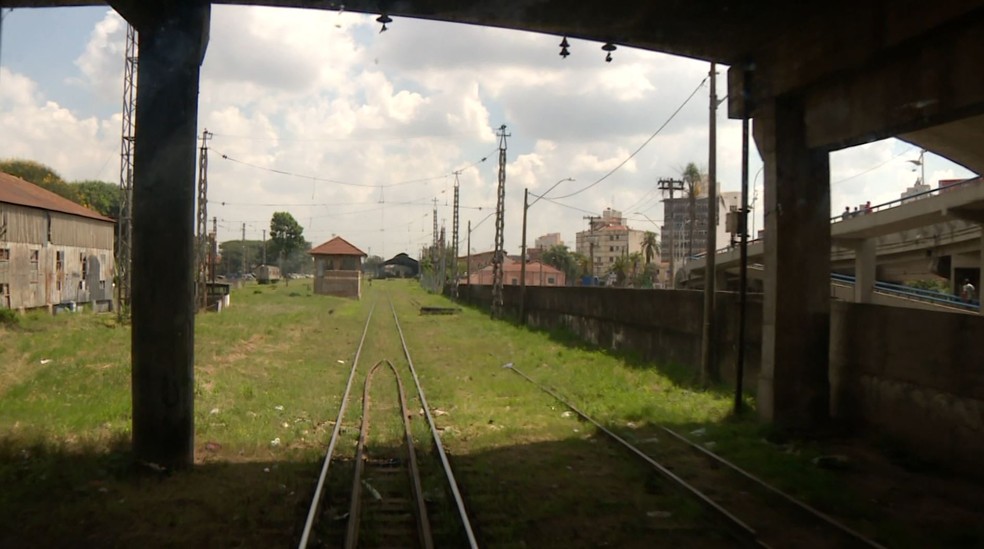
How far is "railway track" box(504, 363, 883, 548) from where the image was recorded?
6651mm

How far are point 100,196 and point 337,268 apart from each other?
23134mm

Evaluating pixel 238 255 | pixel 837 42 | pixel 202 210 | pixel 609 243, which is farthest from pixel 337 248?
pixel 238 255

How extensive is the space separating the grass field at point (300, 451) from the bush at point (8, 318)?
5988mm

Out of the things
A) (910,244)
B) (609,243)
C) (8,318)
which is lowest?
(8,318)

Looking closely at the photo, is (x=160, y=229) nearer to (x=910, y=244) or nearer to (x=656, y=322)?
(x=656, y=322)

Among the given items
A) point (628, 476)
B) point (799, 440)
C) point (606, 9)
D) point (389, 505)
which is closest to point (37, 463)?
point (389, 505)

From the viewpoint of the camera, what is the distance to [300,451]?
1003 cm

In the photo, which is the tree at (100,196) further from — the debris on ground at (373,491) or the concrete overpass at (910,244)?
the debris on ground at (373,491)

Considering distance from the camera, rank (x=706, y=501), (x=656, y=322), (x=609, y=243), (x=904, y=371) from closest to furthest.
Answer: (x=706, y=501) → (x=904, y=371) → (x=656, y=322) → (x=609, y=243)

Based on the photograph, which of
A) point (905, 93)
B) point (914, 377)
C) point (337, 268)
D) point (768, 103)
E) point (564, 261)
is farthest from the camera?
point (564, 261)

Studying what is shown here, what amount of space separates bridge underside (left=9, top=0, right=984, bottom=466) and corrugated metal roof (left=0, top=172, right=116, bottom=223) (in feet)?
82.9

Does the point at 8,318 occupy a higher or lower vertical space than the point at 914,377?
lower

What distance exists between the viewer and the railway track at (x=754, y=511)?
6651 mm

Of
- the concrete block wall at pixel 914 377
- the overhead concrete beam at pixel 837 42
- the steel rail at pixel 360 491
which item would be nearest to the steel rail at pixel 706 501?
the steel rail at pixel 360 491
